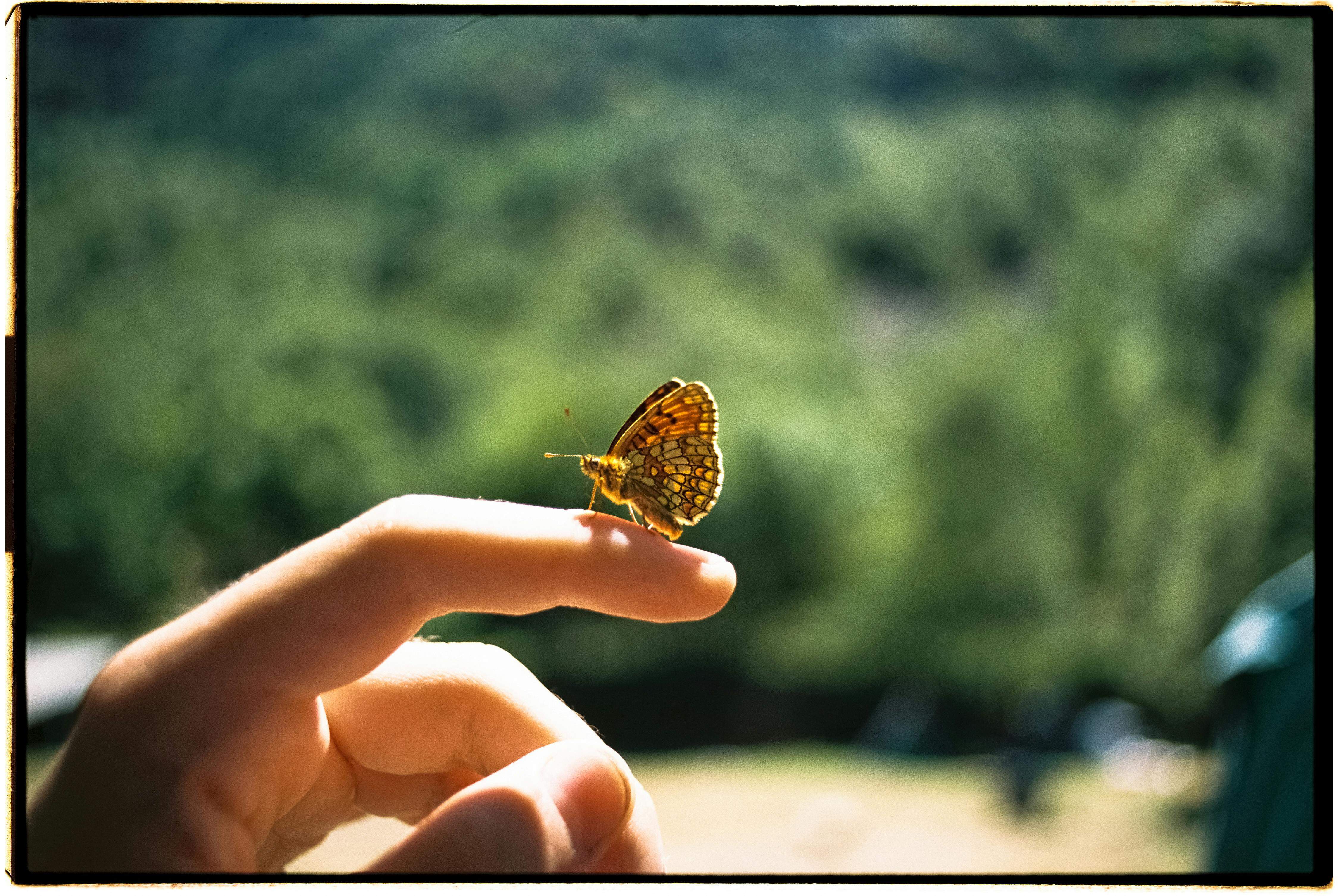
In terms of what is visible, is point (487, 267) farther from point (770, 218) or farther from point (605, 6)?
point (605, 6)

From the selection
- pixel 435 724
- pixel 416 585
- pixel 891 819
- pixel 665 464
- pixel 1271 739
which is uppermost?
pixel 665 464

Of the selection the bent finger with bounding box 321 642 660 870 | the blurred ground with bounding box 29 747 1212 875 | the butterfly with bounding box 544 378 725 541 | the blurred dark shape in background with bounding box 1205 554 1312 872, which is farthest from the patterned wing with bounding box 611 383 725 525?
the blurred ground with bounding box 29 747 1212 875

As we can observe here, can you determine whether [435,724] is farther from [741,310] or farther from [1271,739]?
[741,310]

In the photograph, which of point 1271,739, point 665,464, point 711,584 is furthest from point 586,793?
point 1271,739

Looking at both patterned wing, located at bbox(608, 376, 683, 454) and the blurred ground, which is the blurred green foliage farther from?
the blurred ground

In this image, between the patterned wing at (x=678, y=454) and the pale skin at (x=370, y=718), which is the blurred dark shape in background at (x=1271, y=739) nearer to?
the patterned wing at (x=678, y=454)

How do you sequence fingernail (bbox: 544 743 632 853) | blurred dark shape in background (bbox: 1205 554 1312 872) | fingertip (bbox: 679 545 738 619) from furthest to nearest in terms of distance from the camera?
blurred dark shape in background (bbox: 1205 554 1312 872), fingertip (bbox: 679 545 738 619), fingernail (bbox: 544 743 632 853)
